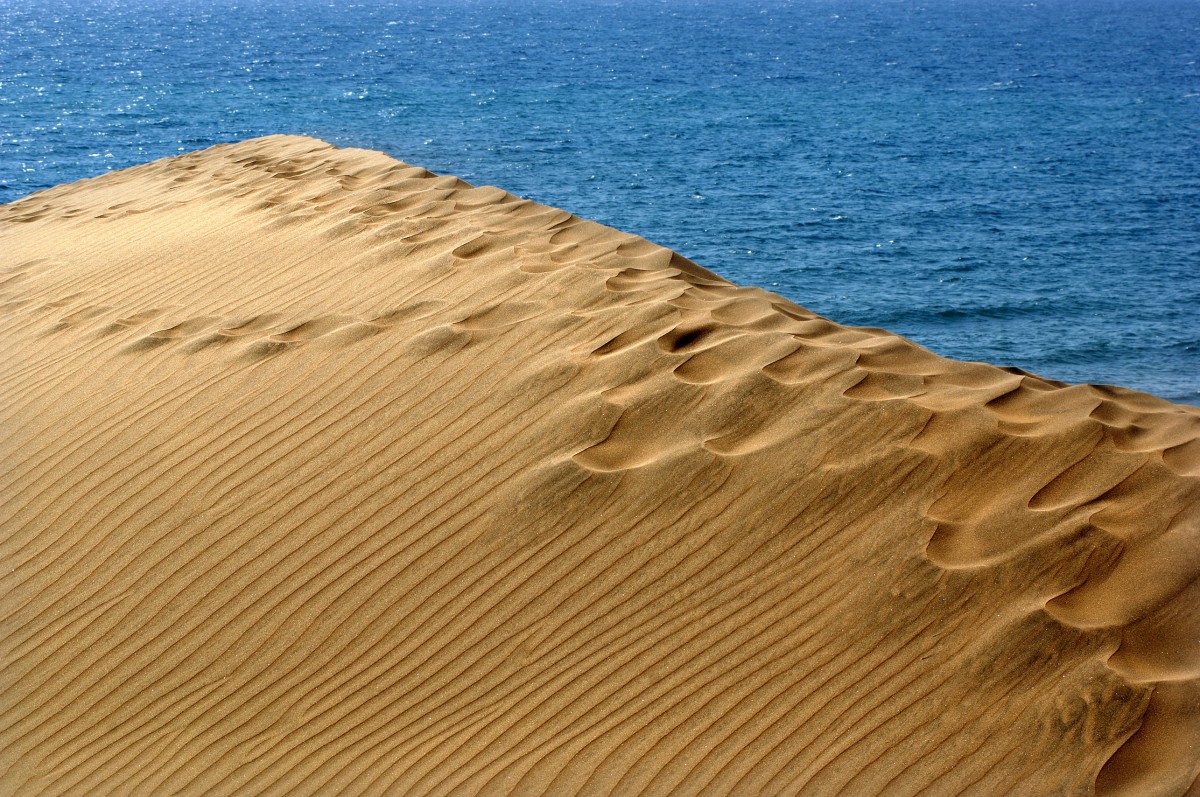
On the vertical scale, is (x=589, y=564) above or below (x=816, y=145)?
above

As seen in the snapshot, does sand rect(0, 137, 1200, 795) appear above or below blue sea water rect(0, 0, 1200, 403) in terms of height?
above

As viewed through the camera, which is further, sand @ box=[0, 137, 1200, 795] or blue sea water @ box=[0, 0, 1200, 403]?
blue sea water @ box=[0, 0, 1200, 403]

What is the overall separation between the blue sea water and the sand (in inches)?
335

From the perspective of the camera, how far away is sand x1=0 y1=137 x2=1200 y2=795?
281 centimetres

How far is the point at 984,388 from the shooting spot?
156 inches

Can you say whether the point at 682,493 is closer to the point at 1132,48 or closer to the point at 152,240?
the point at 152,240

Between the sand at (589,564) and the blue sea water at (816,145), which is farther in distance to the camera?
the blue sea water at (816,145)

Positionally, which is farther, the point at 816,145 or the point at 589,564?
the point at 816,145

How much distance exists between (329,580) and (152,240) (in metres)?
4.36

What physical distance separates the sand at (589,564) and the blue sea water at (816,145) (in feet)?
27.9

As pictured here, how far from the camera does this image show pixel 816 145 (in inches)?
936

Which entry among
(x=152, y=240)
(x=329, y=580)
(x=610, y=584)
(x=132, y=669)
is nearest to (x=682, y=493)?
(x=610, y=584)

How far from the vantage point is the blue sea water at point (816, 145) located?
13641 millimetres

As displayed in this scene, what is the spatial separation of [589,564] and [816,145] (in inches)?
872
